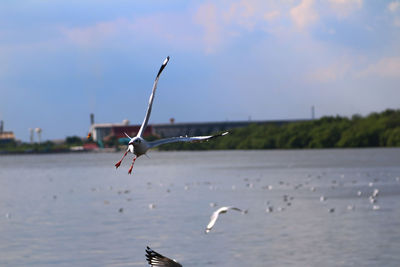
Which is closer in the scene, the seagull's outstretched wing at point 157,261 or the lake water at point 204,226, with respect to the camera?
the seagull's outstretched wing at point 157,261

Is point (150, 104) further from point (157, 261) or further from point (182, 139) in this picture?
point (157, 261)

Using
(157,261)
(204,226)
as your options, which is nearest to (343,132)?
(204,226)

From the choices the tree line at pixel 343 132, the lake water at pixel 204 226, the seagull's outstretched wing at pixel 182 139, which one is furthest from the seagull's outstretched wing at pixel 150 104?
the tree line at pixel 343 132

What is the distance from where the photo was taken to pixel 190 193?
58.4 meters

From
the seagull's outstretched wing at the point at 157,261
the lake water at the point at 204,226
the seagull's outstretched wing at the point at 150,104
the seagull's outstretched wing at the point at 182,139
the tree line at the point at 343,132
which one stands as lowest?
the lake water at the point at 204,226

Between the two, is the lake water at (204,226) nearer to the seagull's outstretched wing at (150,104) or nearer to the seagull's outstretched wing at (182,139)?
the seagull's outstretched wing at (150,104)

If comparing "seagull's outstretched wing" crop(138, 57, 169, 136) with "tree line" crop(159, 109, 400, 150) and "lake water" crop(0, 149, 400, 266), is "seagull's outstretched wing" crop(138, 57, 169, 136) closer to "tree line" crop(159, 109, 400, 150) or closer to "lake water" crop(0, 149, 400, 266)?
"lake water" crop(0, 149, 400, 266)

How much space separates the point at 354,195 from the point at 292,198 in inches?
185

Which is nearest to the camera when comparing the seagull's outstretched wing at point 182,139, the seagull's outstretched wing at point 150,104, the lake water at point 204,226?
the seagull's outstretched wing at point 182,139

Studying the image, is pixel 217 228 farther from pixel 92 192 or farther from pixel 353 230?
pixel 92 192

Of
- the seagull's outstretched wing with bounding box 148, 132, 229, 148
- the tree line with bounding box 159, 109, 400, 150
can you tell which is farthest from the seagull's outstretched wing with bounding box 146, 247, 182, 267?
the tree line with bounding box 159, 109, 400, 150

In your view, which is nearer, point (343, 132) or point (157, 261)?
point (157, 261)

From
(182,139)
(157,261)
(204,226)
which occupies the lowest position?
(204,226)

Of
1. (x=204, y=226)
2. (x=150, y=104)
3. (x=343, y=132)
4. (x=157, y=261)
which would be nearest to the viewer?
(x=150, y=104)
